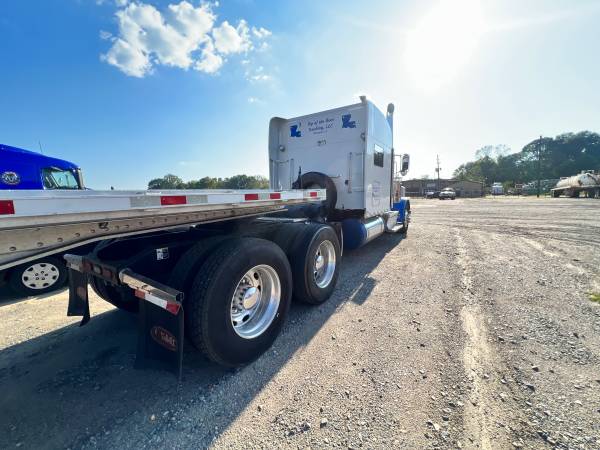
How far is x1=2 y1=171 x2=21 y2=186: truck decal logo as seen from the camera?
5.60 meters

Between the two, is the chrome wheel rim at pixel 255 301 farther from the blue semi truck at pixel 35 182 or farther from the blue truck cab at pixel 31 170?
the blue truck cab at pixel 31 170

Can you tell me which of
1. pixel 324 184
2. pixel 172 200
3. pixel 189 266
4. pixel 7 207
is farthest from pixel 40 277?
pixel 324 184

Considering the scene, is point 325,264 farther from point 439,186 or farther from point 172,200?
point 439,186

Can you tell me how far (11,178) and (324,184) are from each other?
21.9 ft

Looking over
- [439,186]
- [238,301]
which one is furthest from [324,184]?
[439,186]

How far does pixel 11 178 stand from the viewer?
571 centimetres

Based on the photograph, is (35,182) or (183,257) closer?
(183,257)

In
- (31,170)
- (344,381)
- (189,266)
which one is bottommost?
(344,381)

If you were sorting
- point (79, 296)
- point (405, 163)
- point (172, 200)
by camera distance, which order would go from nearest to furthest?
point (172, 200) → point (79, 296) → point (405, 163)

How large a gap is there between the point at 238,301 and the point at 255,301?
0.22 meters

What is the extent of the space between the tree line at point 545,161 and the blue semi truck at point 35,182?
93502 millimetres

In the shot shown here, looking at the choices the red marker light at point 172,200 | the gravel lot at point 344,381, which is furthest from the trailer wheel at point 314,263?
the red marker light at point 172,200

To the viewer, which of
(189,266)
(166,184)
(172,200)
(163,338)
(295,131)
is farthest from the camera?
(166,184)

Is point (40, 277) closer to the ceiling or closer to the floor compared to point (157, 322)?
closer to the floor
